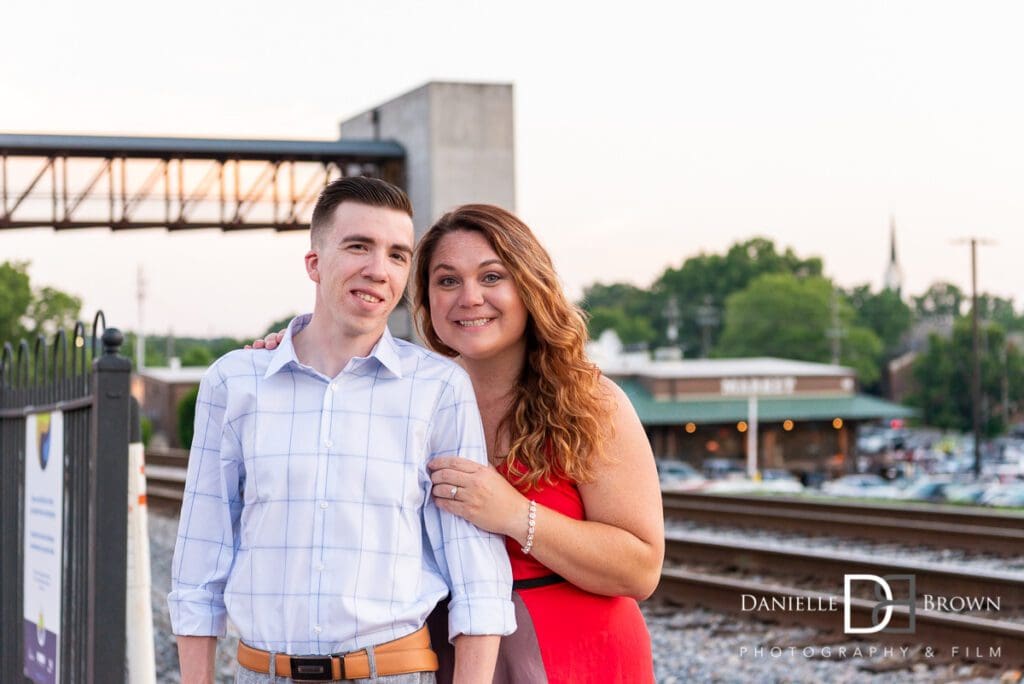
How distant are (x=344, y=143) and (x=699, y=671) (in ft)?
70.0

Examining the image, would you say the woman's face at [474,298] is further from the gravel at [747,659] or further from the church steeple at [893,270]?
the church steeple at [893,270]

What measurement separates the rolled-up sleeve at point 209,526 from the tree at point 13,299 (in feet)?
210

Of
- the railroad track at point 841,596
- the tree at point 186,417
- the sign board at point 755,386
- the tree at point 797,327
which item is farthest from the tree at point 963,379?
the railroad track at point 841,596

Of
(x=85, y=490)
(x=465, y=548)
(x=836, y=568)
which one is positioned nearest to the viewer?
(x=465, y=548)

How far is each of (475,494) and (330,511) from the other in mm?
327

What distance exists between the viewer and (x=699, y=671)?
8633 millimetres

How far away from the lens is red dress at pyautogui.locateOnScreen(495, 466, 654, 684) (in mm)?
3232

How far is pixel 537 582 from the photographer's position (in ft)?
10.6

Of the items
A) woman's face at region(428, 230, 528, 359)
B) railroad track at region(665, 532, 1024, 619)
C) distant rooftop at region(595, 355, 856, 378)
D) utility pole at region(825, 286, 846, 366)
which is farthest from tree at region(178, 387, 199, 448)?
utility pole at region(825, 286, 846, 366)

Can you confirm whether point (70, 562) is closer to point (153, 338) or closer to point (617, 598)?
point (617, 598)

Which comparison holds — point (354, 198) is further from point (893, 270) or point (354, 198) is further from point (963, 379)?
point (893, 270)

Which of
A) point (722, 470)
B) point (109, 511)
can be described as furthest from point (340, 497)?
point (722, 470)

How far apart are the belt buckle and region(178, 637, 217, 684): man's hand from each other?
265 mm

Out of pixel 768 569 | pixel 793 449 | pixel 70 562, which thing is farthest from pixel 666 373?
pixel 70 562
